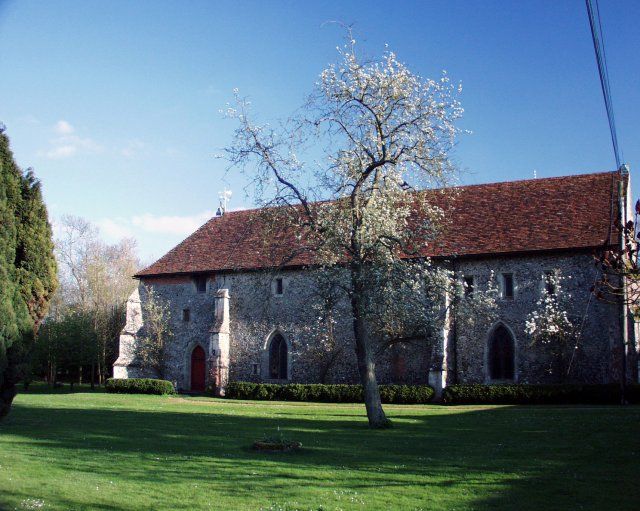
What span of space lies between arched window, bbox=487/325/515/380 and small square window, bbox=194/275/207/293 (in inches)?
642

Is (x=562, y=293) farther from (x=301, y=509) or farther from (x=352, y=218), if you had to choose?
(x=301, y=509)

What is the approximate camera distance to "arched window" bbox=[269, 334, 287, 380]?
35000mm

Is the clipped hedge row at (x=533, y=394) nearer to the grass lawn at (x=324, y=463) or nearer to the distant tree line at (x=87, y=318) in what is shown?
the grass lawn at (x=324, y=463)

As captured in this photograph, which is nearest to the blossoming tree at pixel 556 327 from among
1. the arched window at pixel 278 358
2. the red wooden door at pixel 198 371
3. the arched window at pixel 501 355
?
the arched window at pixel 501 355

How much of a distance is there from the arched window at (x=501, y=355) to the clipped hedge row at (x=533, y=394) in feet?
6.60

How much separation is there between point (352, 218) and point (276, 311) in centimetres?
1653

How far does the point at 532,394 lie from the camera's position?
2678 cm

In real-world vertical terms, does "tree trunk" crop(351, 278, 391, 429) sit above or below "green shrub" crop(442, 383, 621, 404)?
above

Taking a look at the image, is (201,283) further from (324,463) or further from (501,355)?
(324,463)

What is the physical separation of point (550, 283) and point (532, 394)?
5.03 m

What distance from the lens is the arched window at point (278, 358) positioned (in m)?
35.0

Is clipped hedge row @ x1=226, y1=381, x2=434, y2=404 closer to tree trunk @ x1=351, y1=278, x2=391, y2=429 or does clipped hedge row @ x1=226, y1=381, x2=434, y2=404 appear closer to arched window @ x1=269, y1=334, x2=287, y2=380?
arched window @ x1=269, y1=334, x2=287, y2=380

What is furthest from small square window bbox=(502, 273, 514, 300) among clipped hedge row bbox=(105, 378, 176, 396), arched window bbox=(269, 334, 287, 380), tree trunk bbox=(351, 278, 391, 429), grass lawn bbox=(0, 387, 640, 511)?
clipped hedge row bbox=(105, 378, 176, 396)

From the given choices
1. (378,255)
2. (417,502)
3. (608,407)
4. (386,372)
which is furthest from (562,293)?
(417,502)
